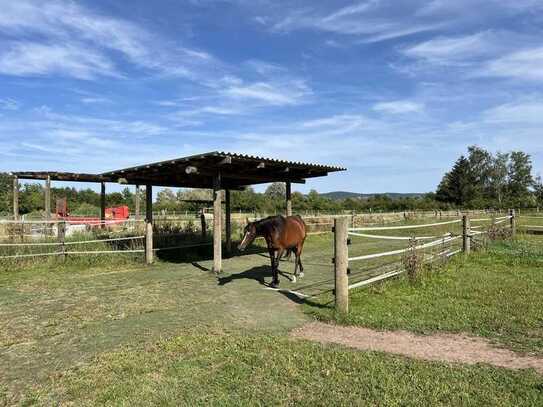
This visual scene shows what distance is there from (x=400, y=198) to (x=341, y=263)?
60495 mm

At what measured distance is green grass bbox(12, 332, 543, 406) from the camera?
332cm

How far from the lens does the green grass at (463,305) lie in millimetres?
5094

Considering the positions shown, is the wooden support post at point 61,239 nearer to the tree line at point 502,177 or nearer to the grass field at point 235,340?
the grass field at point 235,340

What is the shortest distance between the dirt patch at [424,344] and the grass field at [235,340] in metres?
0.22

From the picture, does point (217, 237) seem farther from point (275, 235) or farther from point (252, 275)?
point (275, 235)

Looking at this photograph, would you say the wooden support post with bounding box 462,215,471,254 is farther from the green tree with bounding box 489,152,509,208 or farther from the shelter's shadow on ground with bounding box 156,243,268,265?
the green tree with bounding box 489,152,509,208

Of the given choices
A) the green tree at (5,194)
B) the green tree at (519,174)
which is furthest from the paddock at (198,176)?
the green tree at (519,174)

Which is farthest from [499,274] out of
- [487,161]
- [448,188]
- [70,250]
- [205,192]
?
[487,161]

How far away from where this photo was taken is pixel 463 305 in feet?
20.4

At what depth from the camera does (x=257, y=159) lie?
383 inches

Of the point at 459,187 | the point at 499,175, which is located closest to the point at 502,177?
the point at 499,175

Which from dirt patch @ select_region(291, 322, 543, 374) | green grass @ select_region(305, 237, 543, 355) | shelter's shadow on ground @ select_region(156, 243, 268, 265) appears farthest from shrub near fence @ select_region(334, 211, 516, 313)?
shelter's shadow on ground @ select_region(156, 243, 268, 265)

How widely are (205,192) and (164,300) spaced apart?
20304 millimetres

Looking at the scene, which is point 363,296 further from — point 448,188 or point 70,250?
point 448,188
